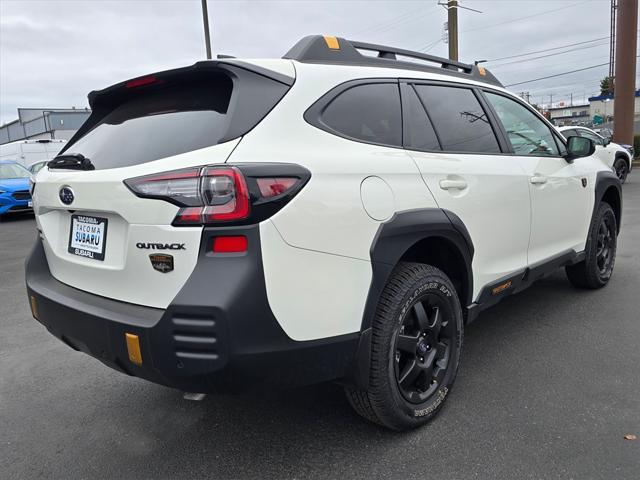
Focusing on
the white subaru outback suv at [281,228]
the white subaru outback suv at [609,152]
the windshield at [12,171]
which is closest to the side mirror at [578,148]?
the white subaru outback suv at [281,228]

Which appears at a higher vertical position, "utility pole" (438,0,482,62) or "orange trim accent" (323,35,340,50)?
"utility pole" (438,0,482,62)

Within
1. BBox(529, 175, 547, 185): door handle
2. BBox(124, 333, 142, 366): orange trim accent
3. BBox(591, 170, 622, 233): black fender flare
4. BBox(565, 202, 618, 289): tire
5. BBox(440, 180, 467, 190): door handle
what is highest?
BBox(440, 180, 467, 190): door handle

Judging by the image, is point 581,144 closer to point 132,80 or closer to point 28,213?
point 132,80

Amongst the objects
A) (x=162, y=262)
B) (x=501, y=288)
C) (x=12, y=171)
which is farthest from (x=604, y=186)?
(x=12, y=171)

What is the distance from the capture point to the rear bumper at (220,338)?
6.07 feet

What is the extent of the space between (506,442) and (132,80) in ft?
8.22

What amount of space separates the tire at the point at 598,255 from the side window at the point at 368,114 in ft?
8.62

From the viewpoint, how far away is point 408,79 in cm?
286

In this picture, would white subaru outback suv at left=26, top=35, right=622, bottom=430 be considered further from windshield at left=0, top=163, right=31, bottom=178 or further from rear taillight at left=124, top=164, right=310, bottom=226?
windshield at left=0, top=163, right=31, bottom=178

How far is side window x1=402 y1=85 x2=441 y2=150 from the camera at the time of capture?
267 centimetres

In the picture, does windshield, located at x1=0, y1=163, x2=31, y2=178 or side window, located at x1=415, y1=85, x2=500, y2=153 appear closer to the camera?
side window, located at x1=415, y1=85, x2=500, y2=153

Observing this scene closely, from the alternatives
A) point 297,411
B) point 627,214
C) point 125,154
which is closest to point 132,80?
point 125,154

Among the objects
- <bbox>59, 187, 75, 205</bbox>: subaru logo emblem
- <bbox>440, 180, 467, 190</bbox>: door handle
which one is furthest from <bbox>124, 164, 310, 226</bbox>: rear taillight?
<bbox>440, 180, 467, 190</bbox>: door handle

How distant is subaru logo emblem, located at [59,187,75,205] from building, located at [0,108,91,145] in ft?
135
